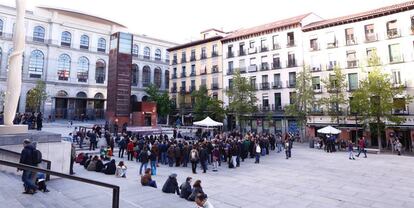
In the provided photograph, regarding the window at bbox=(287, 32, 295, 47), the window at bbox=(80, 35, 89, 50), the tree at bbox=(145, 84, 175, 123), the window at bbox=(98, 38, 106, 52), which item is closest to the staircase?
the window at bbox=(287, 32, 295, 47)

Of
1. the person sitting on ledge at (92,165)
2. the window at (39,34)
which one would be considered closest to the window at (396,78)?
the person sitting on ledge at (92,165)

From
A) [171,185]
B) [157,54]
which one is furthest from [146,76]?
[171,185]

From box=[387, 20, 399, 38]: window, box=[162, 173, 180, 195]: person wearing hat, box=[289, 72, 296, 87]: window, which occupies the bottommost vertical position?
box=[162, 173, 180, 195]: person wearing hat

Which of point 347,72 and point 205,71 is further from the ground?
point 205,71

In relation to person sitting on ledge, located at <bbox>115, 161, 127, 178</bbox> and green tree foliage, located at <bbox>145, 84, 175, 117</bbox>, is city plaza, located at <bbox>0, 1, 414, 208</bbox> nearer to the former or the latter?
person sitting on ledge, located at <bbox>115, 161, 127, 178</bbox>

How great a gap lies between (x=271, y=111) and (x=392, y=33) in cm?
1660

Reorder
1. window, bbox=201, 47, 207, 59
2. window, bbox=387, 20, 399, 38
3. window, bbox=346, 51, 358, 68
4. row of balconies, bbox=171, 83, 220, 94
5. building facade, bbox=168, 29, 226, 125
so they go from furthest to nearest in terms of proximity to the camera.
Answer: window, bbox=201, 47, 207, 59
building facade, bbox=168, 29, 226, 125
row of balconies, bbox=171, 83, 220, 94
window, bbox=346, 51, 358, 68
window, bbox=387, 20, 399, 38

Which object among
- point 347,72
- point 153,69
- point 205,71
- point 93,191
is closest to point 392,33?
point 347,72

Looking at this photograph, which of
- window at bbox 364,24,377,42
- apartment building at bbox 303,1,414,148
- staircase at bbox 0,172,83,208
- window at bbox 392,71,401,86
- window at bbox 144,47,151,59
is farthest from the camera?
window at bbox 144,47,151,59

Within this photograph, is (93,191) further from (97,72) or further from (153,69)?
(153,69)

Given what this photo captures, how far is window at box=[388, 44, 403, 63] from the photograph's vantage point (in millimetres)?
28266

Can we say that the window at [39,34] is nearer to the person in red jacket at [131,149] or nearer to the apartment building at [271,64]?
the apartment building at [271,64]

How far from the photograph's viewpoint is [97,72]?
5062cm

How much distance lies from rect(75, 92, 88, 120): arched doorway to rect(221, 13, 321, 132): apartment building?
2587cm
